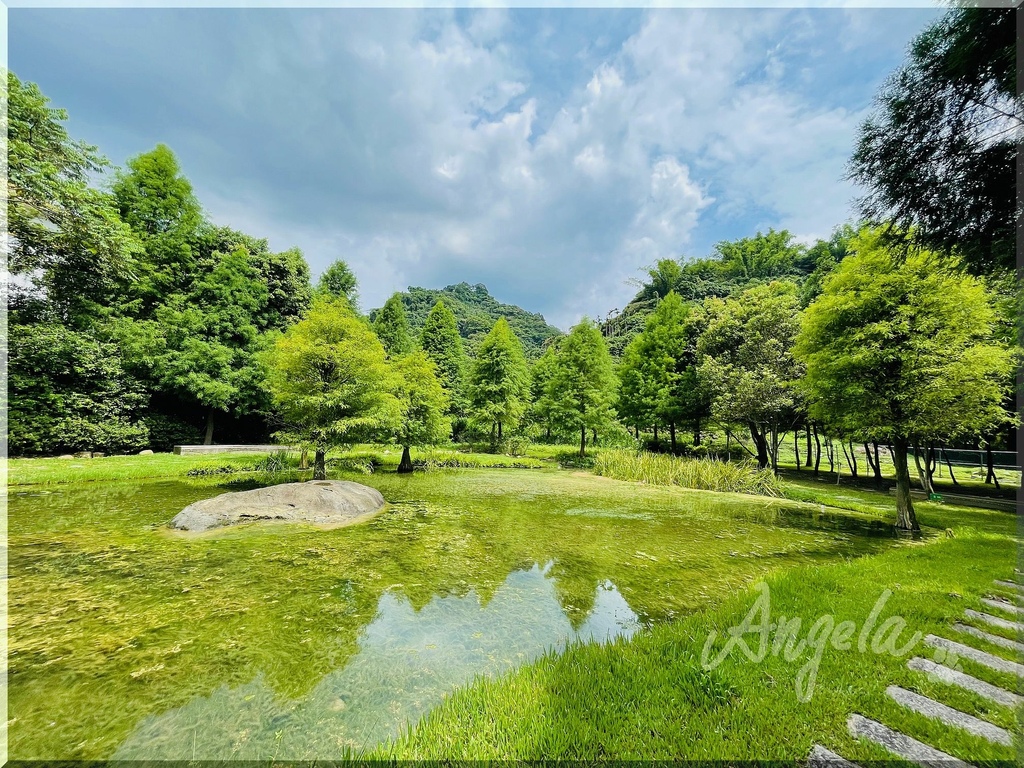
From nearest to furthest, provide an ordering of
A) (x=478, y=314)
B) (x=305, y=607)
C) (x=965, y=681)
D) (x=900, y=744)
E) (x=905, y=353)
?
(x=900, y=744) → (x=965, y=681) → (x=305, y=607) → (x=905, y=353) → (x=478, y=314)

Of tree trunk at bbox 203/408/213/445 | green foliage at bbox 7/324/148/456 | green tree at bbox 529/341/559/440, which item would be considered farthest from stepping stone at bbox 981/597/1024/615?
tree trunk at bbox 203/408/213/445

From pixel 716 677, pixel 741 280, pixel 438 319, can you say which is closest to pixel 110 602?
pixel 716 677

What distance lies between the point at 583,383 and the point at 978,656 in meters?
21.3

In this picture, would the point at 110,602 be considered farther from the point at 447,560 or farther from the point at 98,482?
the point at 98,482

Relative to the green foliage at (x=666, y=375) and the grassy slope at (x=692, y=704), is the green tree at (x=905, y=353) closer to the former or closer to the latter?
the grassy slope at (x=692, y=704)

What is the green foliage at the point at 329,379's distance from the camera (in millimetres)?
11844

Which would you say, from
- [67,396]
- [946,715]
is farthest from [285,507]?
[67,396]

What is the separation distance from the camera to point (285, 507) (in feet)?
29.0

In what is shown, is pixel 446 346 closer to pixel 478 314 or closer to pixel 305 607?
pixel 305 607

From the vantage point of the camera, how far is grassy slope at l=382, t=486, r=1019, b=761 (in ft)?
7.44

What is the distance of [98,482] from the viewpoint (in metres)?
12.2

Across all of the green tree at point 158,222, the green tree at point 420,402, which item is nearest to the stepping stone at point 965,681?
the green tree at point 420,402

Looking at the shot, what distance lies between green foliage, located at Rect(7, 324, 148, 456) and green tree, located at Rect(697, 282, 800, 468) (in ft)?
97.3

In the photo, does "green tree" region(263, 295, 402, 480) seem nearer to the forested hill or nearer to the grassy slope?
the grassy slope
